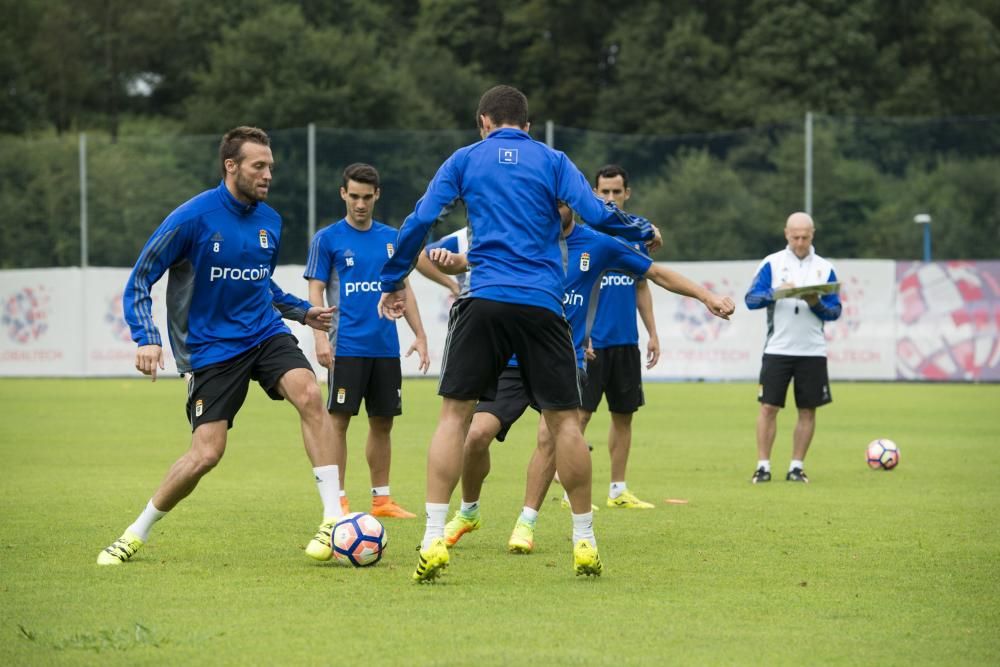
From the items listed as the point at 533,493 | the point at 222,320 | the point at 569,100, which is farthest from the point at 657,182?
the point at 569,100

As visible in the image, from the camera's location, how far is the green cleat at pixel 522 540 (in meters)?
8.18

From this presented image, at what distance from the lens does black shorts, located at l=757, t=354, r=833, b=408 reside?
41.9ft

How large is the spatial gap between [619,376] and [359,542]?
371cm

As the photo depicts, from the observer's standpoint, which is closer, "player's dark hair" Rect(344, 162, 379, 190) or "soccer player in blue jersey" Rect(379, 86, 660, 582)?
"soccer player in blue jersey" Rect(379, 86, 660, 582)

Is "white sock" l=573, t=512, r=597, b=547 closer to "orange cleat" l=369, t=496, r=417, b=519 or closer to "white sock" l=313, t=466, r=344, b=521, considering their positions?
"white sock" l=313, t=466, r=344, b=521

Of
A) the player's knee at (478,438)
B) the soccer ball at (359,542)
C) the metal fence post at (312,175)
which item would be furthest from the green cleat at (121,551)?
the metal fence post at (312,175)

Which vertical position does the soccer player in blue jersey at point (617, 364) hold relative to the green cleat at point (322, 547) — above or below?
above

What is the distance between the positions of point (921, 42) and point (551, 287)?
53.9 meters

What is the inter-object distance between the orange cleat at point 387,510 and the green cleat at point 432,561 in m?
2.88

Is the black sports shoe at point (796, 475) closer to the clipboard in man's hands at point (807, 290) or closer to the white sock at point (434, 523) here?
the clipboard in man's hands at point (807, 290)

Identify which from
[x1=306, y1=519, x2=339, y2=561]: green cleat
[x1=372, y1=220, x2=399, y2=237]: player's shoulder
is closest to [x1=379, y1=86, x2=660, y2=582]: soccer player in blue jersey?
[x1=306, y1=519, x2=339, y2=561]: green cleat

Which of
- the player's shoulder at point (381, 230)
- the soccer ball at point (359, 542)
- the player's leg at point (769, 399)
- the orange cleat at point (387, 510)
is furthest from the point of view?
the player's leg at point (769, 399)

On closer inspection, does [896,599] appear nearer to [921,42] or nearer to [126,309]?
[126,309]

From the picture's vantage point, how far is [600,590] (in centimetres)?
693
